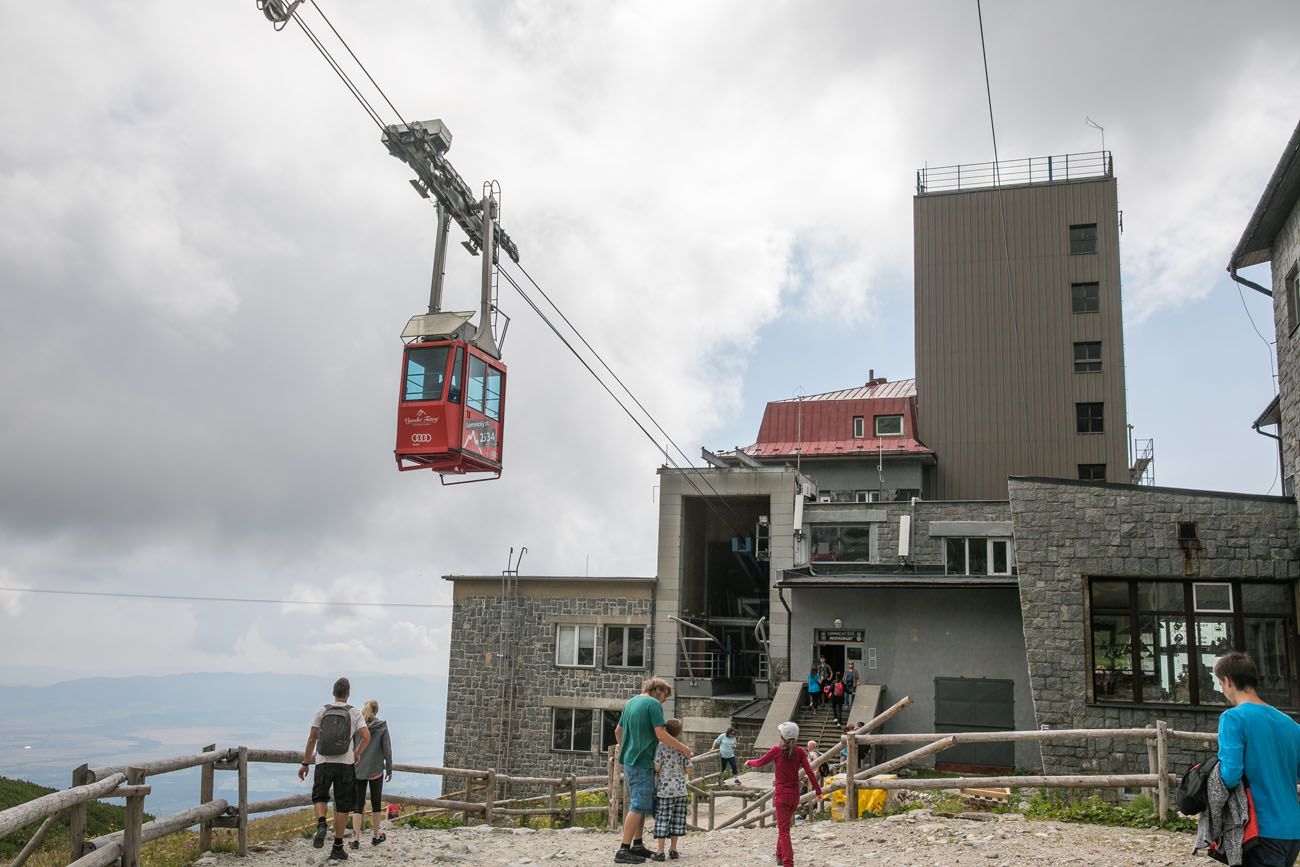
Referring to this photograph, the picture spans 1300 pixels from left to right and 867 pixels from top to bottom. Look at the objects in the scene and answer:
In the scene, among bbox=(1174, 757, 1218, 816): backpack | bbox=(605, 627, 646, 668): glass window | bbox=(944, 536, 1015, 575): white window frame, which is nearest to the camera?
bbox=(1174, 757, 1218, 816): backpack

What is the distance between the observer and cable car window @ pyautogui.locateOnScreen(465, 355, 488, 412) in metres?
20.4

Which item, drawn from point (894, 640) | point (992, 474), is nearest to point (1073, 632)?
point (894, 640)

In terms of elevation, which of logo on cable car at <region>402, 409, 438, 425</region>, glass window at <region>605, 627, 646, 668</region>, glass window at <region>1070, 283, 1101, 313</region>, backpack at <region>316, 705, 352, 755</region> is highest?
glass window at <region>1070, 283, 1101, 313</region>

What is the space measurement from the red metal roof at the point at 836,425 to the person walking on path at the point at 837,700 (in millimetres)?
14814

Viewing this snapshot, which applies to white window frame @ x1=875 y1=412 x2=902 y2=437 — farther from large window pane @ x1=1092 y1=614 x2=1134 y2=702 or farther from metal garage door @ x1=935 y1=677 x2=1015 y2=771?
large window pane @ x1=1092 y1=614 x2=1134 y2=702

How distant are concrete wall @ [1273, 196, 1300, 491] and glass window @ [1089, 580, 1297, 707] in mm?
2028

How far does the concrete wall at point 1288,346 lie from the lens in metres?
16.9

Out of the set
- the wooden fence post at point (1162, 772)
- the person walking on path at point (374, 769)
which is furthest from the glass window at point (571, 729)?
the wooden fence post at point (1162, 772)

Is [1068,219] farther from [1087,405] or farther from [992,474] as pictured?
[992,474]

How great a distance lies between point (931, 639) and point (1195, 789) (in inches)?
933

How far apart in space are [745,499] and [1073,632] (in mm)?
18529

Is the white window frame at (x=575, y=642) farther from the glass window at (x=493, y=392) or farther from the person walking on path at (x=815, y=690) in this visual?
the glass window at (x=493, y=392)

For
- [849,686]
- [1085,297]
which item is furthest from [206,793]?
[1085,297]

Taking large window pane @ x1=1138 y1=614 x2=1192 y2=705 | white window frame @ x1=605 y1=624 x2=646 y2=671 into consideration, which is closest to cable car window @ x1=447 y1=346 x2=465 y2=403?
large window pane @ x1=1138 y1=614 x2=1192 y2=705
